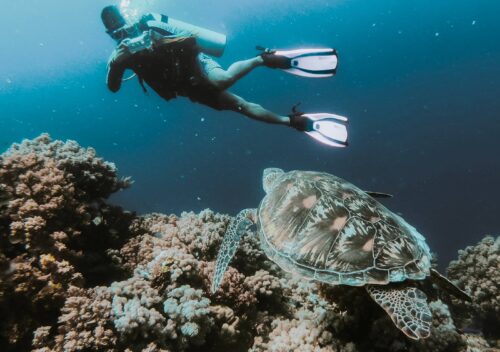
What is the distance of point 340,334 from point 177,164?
62525mm

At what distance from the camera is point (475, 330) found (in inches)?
179

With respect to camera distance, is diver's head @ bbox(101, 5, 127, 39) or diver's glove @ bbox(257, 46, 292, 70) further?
diver's glove @ bbox(257, 46, 292, 70)

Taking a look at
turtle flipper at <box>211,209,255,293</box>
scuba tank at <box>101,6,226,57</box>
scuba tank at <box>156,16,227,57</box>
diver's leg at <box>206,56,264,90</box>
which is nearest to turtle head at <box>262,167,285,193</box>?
turtle flipper at <box>211,209,255,293</box>

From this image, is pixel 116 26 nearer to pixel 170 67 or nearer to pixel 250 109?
pixel 170 67

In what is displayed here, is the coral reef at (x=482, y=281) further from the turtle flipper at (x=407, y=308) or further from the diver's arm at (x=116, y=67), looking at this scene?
the diver's arm at (x=116, y=67)

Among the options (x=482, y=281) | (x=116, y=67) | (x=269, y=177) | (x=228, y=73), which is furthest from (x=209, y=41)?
(x=482, y=281)

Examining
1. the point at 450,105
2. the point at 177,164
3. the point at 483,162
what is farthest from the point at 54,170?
the point at 177,164

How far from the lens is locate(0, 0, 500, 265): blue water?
36.1 metres

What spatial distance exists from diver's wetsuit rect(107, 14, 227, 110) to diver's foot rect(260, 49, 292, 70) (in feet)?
3.56

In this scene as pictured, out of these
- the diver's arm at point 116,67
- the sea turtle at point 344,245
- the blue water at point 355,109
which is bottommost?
the sea turtle at point 344,245

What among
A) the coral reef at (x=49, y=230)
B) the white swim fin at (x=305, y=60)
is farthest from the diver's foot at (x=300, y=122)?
the coral reef at (x=49, y=230)

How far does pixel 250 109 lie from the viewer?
18.2 ft

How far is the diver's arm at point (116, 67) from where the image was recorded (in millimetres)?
4852

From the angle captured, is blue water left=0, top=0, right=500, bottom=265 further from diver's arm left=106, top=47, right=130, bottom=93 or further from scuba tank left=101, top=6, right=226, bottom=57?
diver's arm left=106, top=47, right=130, bottom=93
